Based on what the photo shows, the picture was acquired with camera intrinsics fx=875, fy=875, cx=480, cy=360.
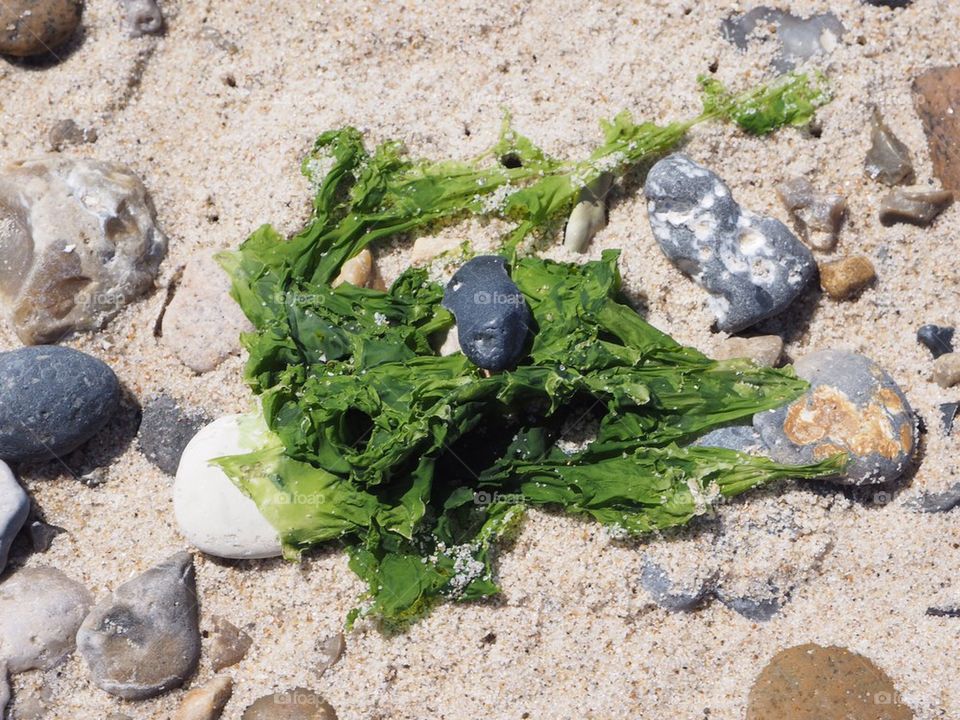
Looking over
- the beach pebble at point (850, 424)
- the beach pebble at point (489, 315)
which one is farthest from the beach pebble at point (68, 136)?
the beach pebble at point (850, 424)

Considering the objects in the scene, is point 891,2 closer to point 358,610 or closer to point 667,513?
point 667,513

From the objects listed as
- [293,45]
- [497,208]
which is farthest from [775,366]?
[293,45]

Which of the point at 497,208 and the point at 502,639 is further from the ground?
the point at 497,208

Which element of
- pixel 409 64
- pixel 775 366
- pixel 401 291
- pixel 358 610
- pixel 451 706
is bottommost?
pixel 451 706

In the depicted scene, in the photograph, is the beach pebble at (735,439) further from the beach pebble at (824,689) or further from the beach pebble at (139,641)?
the beach pebble at (139,641)

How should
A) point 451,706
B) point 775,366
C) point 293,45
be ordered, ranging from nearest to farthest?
point 451,706
point 775,366
point 293,45

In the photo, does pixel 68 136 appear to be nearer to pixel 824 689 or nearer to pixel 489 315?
pixel 489 315

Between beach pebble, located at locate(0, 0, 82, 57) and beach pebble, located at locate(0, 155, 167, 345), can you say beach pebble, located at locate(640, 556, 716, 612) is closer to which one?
beach pebble, located at locate(0, 155, 167, 345)
